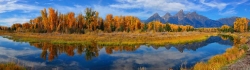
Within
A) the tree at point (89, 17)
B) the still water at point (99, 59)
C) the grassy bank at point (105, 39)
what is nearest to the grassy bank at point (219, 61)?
the still water at point (99, 59)

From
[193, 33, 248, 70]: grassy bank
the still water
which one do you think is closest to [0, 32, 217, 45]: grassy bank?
the still water

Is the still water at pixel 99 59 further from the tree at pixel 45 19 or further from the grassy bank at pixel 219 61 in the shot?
the tree at pixel 45 19

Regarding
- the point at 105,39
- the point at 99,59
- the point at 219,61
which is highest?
the point at 105,39

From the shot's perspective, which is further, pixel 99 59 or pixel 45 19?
pixel 45 19

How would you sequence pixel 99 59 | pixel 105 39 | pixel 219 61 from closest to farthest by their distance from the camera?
pixel 219 61 < pixel 99 59 < pixel 105 39

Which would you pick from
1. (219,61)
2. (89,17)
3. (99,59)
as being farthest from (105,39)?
(89,17)

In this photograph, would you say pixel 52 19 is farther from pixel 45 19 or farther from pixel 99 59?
pixel 99 59

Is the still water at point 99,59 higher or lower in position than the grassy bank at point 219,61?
lower

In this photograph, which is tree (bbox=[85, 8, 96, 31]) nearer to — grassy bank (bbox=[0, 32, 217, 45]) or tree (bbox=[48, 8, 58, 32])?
tree (bbox=[48, 8, 58, 32])

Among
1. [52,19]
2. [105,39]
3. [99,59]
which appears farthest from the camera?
[52,19]

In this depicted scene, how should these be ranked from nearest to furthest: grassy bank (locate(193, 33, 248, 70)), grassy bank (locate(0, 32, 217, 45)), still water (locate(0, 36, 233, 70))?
1. grassy bank (locate(193, 33, 248, 70))
2. still water (locate(0, 36, 233, 70))
3. grassy bank (locate(0, 32, 217, 45))

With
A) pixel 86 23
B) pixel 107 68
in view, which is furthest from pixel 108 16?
pixel 107 68

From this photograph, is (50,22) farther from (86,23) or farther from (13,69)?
(13,69)

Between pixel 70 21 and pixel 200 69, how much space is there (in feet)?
277
